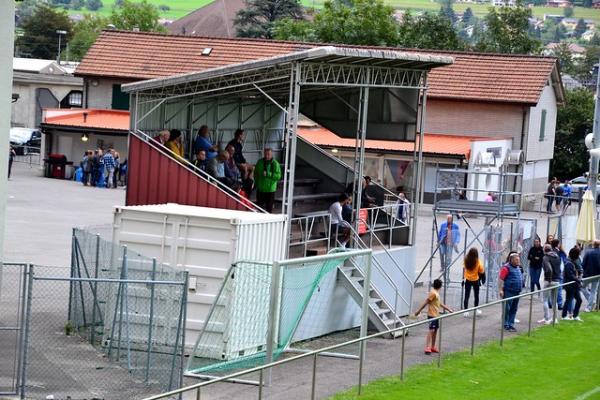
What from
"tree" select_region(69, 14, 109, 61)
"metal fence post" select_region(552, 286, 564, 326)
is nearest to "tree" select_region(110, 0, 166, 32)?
"tree" select_region(69, 14, 109, 61)

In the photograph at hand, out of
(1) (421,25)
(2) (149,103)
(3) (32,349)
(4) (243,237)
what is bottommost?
(3) (32,349)

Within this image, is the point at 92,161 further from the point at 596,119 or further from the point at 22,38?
the point at 22,38

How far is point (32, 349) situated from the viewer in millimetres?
21281

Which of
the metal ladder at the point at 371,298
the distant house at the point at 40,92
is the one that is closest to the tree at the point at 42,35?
the distant house at the point at 40,92

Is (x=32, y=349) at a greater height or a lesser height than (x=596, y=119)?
lesser

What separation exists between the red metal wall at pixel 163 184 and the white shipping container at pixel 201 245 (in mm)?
1910

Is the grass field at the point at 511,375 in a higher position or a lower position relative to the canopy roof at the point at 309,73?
lower

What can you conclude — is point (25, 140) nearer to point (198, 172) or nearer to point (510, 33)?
point (510, 33)

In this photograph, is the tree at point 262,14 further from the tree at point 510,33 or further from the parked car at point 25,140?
the parked car at point 25,140

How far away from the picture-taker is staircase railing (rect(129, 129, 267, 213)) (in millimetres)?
25188

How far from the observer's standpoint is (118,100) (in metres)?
64.0

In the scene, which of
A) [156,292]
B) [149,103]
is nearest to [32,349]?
[156,292]

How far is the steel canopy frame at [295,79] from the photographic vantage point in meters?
25.4

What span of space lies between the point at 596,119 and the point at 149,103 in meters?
13.7
